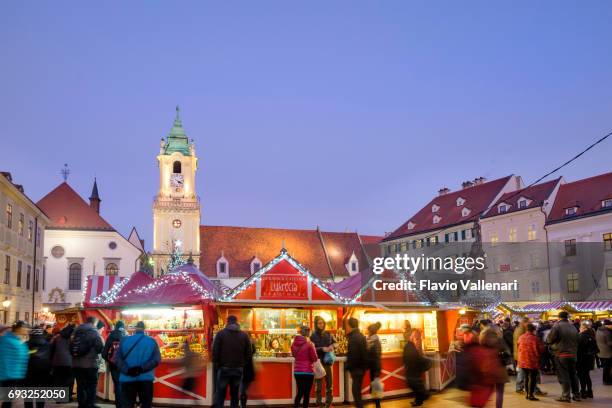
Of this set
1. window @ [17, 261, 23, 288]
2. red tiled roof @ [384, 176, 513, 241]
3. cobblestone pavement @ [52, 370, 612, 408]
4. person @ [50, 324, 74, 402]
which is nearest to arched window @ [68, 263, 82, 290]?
window @ [17, 261, 23, 288]

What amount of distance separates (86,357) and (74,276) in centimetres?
4483

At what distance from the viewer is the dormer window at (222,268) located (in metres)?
67.0

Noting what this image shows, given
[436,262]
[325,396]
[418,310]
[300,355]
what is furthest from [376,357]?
[436,262]

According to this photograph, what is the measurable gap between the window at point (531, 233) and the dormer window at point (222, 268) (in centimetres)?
2989

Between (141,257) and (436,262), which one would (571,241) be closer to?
(436,262)

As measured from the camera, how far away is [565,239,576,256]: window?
46.8 metres

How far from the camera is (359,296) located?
18828mm

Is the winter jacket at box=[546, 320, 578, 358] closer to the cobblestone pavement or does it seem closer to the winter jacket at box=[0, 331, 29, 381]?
the cobblestone pavement

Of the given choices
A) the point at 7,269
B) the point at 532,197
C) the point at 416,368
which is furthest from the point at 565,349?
the point at 532,197

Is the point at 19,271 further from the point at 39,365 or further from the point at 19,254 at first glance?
the point at 39,365

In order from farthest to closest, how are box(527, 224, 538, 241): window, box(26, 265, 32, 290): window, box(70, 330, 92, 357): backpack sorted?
box(527, 224, 538, 241): window < box(26, 265, 32, 290): window < box(70, 330, 92, 357): backpack

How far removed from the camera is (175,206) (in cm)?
6606

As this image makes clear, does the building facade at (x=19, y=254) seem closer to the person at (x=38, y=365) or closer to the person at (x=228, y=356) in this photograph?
the person at (x=38, y=365)

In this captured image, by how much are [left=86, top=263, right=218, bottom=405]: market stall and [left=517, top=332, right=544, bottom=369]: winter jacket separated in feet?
21.8
